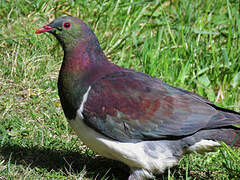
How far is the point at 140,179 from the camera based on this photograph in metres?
3.68

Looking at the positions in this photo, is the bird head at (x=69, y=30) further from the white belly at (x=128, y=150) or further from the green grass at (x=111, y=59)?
the green grass at (x=111, y=59)

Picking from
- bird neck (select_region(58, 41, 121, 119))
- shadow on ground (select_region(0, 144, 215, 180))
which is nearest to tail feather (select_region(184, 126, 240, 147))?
shadow on ground (select_region(0, 144, 215, 180))

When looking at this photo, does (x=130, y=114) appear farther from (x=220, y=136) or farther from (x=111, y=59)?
(x=111, y=59)

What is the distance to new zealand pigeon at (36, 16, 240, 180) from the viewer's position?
11.4 ft

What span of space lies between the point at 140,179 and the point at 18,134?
50.5 inches

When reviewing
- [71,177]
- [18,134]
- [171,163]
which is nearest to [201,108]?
[171,163]

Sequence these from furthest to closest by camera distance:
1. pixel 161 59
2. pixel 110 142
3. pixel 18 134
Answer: pixel 161 59, pixel 18 134, pixel 110 142

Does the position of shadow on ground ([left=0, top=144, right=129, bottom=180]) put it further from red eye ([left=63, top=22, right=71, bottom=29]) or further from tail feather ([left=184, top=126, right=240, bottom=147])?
red eye ([left=63, top=22, right=71, bottom=29])

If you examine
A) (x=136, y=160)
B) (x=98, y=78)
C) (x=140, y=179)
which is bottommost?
(x=140, y=179)

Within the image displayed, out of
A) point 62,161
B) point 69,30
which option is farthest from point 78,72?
point 62,161

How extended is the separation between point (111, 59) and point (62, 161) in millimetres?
1965

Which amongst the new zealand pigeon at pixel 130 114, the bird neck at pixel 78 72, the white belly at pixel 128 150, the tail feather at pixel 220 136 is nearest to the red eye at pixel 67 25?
the new zealand pigeon at pixel 130 114

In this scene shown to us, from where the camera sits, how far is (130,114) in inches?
137

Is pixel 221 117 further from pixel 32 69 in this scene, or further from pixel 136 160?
pixel 32 69
